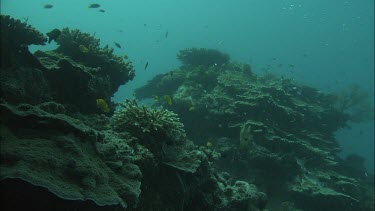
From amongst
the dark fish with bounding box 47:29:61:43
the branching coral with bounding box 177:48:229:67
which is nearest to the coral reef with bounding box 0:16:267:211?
the dark fish with bounding box 47:29:61:43

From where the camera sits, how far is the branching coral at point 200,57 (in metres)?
16.9

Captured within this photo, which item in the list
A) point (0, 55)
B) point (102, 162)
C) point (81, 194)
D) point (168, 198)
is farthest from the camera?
point (168, 198)

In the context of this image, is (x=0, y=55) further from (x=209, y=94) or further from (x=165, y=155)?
(x=209, y=94)

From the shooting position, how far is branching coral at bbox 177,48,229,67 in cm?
1691

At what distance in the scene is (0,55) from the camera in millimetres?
5031

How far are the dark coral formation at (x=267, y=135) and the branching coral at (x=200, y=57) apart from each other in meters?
1.63

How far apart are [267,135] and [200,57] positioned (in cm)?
714

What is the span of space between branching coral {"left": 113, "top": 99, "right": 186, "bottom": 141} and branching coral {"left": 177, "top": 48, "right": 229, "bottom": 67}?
1109 centimetres

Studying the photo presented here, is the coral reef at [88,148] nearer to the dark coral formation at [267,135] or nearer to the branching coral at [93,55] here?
the branching coral at [93,55]

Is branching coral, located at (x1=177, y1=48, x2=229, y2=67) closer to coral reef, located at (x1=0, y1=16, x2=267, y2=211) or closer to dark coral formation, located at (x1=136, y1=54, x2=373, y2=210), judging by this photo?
dark coral formation, located at (x1=136, y1=54, x2=373, y2=210)

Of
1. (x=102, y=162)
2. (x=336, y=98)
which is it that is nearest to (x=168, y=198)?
(x=102, y=162)

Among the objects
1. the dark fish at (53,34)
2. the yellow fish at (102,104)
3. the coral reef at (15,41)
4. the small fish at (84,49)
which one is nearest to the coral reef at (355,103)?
the small fish at (84,49)

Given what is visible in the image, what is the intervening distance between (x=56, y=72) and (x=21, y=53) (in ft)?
2.35

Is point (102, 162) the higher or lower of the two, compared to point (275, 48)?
lower
